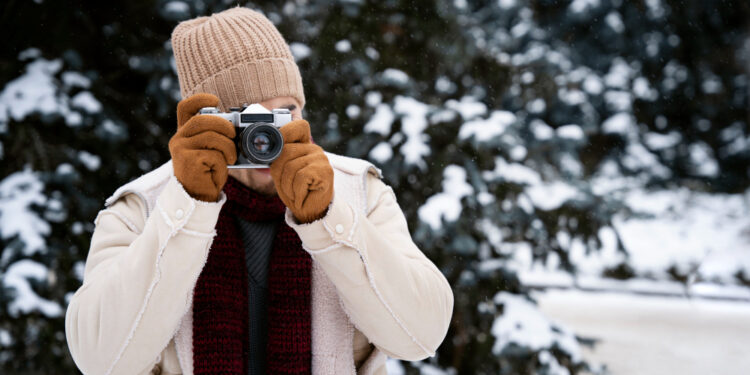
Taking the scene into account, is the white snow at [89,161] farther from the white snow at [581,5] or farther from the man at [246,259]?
the white snow at [581,5]

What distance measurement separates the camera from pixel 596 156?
5336mm

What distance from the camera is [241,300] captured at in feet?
4.61

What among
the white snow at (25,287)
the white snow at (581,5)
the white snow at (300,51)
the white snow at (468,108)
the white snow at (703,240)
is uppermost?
the white snow at (581,5)

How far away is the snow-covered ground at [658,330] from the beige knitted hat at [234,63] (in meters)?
2.24

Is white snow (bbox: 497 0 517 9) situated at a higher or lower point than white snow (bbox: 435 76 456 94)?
higher

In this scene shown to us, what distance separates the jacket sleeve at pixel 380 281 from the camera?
1.15 metres

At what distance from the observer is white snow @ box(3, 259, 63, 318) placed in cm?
287

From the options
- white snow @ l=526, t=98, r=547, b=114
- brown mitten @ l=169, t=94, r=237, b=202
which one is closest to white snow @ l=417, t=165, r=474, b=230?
A: white snow @ l=526, t=98, r=547, b=114

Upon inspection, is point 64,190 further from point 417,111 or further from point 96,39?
point 417,111

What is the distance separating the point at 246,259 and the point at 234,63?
1.53 feet

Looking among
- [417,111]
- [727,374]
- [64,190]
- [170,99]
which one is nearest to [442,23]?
[417,111]

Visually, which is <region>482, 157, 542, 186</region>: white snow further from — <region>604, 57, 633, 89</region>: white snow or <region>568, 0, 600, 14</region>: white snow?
<region>604, 57, 633, 89</region>: white snow

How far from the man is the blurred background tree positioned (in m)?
1.48

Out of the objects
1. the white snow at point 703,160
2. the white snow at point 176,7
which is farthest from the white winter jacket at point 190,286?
the white snow at point 703,160
